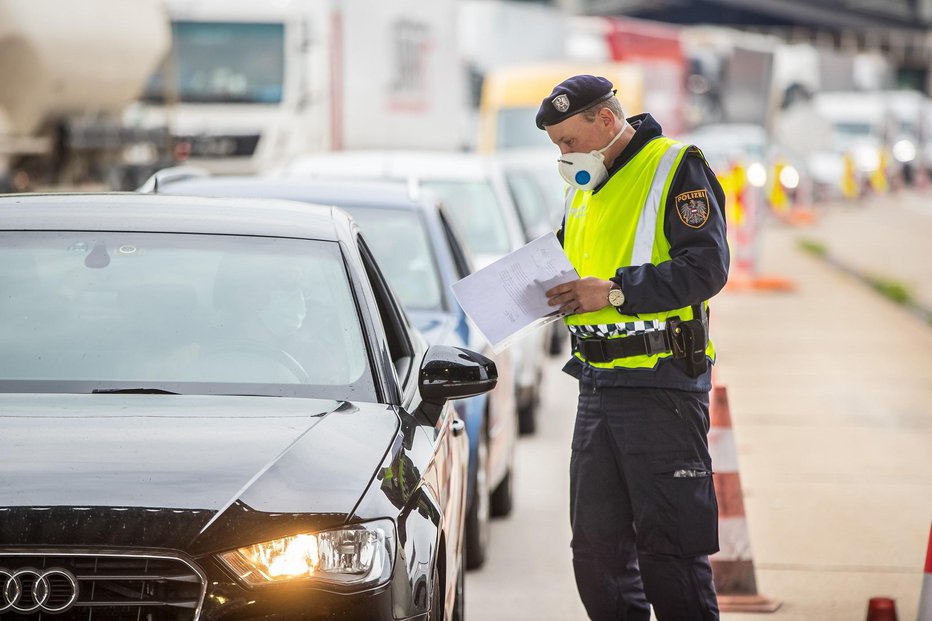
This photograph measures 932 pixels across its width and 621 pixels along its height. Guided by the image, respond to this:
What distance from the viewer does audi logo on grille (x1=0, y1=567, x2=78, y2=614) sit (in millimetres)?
3342

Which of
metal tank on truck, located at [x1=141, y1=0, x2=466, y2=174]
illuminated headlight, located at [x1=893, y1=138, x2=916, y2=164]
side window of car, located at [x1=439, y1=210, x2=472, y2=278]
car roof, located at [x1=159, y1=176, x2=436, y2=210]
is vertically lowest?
side window of car, located at [x1=439, y1=210, x2=472, y2=278]

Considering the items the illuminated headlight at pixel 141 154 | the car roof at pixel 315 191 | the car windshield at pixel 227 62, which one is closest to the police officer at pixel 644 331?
the car roof at pixel 315 191

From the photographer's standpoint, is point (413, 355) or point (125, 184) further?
point (125, 184)

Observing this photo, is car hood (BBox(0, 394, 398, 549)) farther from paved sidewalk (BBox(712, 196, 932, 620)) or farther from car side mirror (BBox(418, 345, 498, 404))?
paved sidewalk (BBox(712, 196, 932, 620))

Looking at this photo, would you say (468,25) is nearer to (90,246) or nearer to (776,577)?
(776,577)

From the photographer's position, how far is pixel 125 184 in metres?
19.2

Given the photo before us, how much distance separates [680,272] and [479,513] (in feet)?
8.79

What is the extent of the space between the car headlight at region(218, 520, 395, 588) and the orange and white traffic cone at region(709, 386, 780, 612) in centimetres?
278

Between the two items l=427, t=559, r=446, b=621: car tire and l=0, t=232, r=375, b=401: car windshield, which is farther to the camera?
l=0, t=232, r=375, b=401: car windshield

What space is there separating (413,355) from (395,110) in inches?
641

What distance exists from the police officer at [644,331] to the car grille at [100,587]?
1.63m

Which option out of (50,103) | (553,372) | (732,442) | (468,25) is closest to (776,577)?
(732,442)

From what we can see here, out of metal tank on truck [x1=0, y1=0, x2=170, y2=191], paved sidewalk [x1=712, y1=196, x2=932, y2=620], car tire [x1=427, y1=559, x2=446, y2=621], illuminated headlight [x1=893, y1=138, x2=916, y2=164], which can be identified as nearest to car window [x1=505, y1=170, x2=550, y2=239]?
paved sidewalk [x1=712, y1=196, x2=932, y2=620]

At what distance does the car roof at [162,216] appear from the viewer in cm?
484
